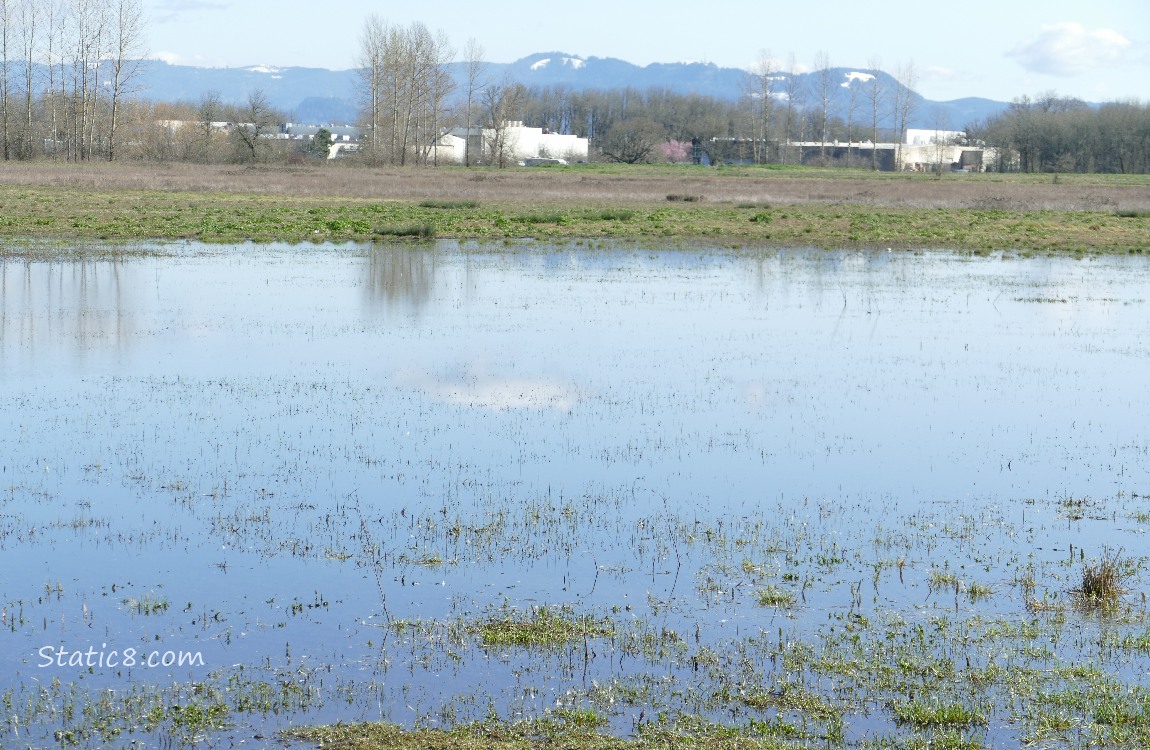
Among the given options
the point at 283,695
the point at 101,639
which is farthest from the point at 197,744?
the point at 101,639

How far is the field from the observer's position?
36438mm

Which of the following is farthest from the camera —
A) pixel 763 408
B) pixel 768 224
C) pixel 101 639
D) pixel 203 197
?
pixel 203 197

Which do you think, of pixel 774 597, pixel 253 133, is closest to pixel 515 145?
pixel 253 133

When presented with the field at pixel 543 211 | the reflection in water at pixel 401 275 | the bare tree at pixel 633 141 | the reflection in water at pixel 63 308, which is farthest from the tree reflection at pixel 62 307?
the bare tree at pixel 633 141

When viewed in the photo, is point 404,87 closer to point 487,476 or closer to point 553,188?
point 553,188

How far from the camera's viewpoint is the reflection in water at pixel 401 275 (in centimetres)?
2312

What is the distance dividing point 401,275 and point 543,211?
18.0 metres

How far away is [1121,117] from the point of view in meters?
114

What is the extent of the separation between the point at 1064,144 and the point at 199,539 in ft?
384

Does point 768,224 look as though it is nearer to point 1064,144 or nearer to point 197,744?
point 197,744

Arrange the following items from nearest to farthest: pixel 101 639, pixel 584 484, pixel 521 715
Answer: pixel 521 715 < pixel 101 639 < pixel 584 484

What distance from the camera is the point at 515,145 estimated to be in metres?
119

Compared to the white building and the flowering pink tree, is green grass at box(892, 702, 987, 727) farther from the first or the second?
the flowering pink tree

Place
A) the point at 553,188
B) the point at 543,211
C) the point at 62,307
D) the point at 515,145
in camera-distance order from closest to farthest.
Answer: the point at 62,307 → the point at 543,211 → the point at 553,188 → the point at 515,145
